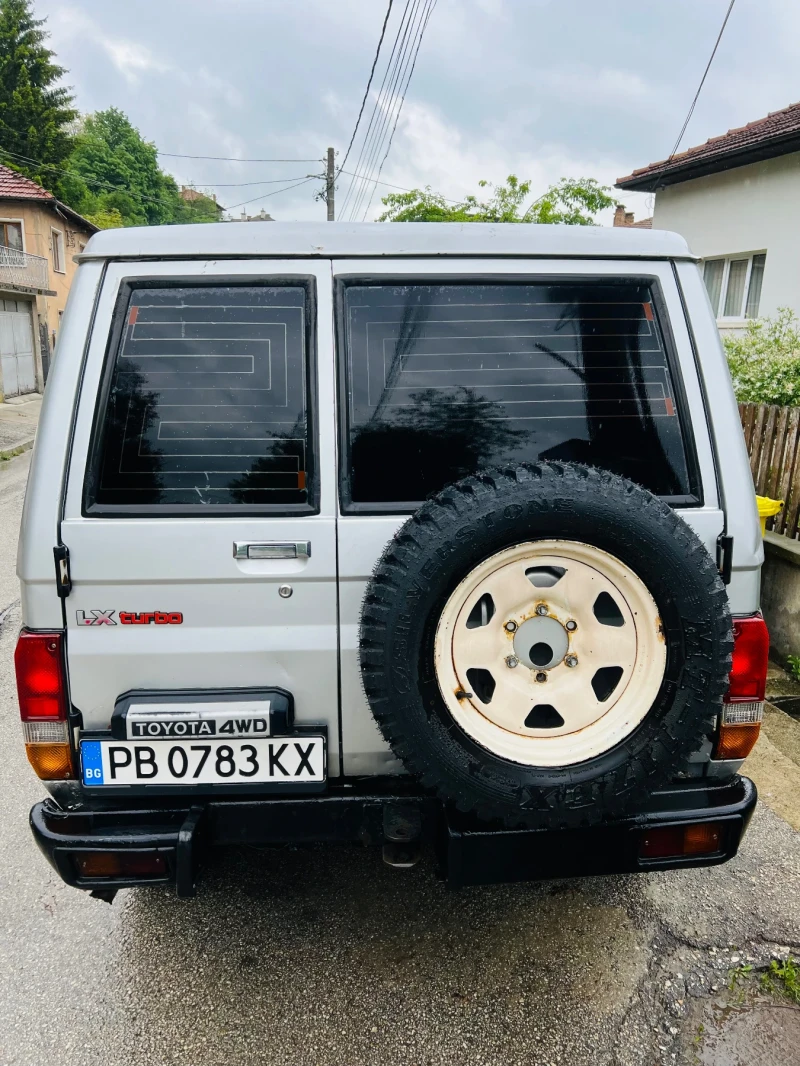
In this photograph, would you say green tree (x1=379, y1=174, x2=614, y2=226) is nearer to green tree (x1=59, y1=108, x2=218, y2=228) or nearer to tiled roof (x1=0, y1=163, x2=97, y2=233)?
tiled roof (x1=0, y1=163, x2=97, y2=233)

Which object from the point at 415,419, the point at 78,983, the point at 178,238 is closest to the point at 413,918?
the point at 78,983

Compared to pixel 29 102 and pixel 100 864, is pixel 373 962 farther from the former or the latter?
pixel 29 102

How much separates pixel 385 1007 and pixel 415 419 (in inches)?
70.6

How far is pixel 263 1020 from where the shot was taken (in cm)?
221

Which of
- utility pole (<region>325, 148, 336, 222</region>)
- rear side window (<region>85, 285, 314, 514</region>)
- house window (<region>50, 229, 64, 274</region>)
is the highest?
utility pole (<region>325, 148, 336, 222</region>)

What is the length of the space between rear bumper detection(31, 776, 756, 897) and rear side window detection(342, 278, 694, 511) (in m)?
0.87

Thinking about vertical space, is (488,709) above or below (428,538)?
below

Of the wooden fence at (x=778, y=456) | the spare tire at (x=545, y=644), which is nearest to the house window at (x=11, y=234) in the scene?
the wooden fence at (x=778, y=456)

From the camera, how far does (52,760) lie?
2.03 metres

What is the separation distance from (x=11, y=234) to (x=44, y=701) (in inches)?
1186

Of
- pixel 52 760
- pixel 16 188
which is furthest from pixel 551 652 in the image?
pixel 16 188

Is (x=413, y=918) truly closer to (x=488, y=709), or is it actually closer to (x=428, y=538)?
(x=488, y=709)

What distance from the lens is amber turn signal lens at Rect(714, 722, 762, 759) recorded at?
2135mm

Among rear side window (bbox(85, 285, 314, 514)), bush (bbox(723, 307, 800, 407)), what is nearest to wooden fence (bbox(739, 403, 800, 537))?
bush (bbox(723, 307, 800, 407))
